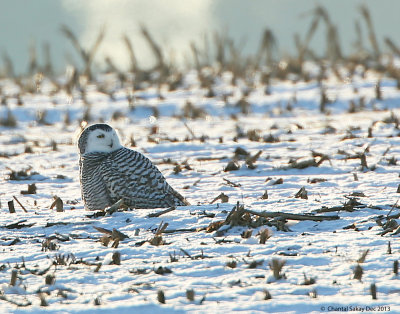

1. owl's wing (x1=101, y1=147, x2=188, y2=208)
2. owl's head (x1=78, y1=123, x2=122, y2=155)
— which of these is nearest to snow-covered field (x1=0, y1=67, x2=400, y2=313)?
owl's wing (x1=101, y1=147, x2=188, y2=208)

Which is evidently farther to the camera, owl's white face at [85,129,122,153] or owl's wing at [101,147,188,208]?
owl's white face at [85,129,122,153]

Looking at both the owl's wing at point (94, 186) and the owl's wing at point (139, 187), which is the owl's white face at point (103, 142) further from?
the owl's wing at point (139, 187)

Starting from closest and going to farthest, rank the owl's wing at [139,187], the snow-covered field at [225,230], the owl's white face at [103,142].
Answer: the snow-covered field at [225,230] → the owl's wing at [139,187] → the owl's white face at [103,142]

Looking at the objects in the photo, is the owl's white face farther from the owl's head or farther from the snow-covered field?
the snow-covered field

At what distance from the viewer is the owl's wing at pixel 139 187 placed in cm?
568

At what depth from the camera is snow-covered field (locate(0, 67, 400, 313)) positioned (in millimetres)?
3373

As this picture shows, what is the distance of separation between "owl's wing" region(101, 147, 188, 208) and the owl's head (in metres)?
0.40

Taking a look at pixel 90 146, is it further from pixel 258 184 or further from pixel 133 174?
pixel 258 184

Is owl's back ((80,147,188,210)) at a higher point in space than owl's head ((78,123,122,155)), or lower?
lower

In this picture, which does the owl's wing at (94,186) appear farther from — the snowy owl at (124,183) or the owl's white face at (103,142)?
the owl's white face at (103,142)

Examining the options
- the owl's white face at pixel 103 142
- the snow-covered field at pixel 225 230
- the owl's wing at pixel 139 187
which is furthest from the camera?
the owl's white face at pixel 103 142

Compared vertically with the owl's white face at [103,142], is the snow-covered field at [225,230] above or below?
below

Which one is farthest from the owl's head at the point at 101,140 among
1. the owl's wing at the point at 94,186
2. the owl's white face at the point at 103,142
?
the owl's wing at the point at 94,186

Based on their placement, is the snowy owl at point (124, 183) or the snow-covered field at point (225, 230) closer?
the snow-covered field at point (225, 230)
